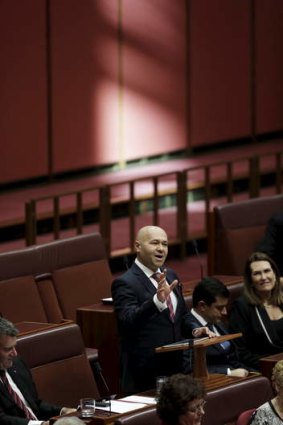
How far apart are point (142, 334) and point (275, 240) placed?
1838mm

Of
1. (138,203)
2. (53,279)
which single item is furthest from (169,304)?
(138,203)

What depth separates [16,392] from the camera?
433 centimetres

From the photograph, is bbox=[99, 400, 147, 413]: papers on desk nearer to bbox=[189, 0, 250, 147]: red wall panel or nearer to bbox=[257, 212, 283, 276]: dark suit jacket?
bbox=[257, 212, 283, 276]: dark suit jacket

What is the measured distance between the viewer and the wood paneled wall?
9320 mm

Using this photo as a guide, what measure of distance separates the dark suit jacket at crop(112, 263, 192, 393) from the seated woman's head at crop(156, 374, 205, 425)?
0.80 metres

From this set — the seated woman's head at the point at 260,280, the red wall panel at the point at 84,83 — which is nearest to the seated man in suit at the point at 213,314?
the seated woman's head at the point at 260,280

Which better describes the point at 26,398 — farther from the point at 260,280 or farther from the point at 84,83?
the point at 84,83

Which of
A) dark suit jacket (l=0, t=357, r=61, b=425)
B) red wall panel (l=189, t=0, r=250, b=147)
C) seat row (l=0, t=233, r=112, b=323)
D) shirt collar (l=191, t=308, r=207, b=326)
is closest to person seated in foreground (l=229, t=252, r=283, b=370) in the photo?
shirt collar (l=191, t=308, r=207, b=326)

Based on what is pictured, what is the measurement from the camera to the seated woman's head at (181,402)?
12.4 ft

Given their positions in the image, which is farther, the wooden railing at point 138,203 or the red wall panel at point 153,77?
the red wall panel at point 153,77

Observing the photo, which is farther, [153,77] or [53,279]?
[153,77]

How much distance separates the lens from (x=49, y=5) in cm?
941

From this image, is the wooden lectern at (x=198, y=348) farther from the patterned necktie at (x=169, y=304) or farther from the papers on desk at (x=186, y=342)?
the patterned necktie at (x=169, y=304)

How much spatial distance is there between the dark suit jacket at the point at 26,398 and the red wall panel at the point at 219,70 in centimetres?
644
